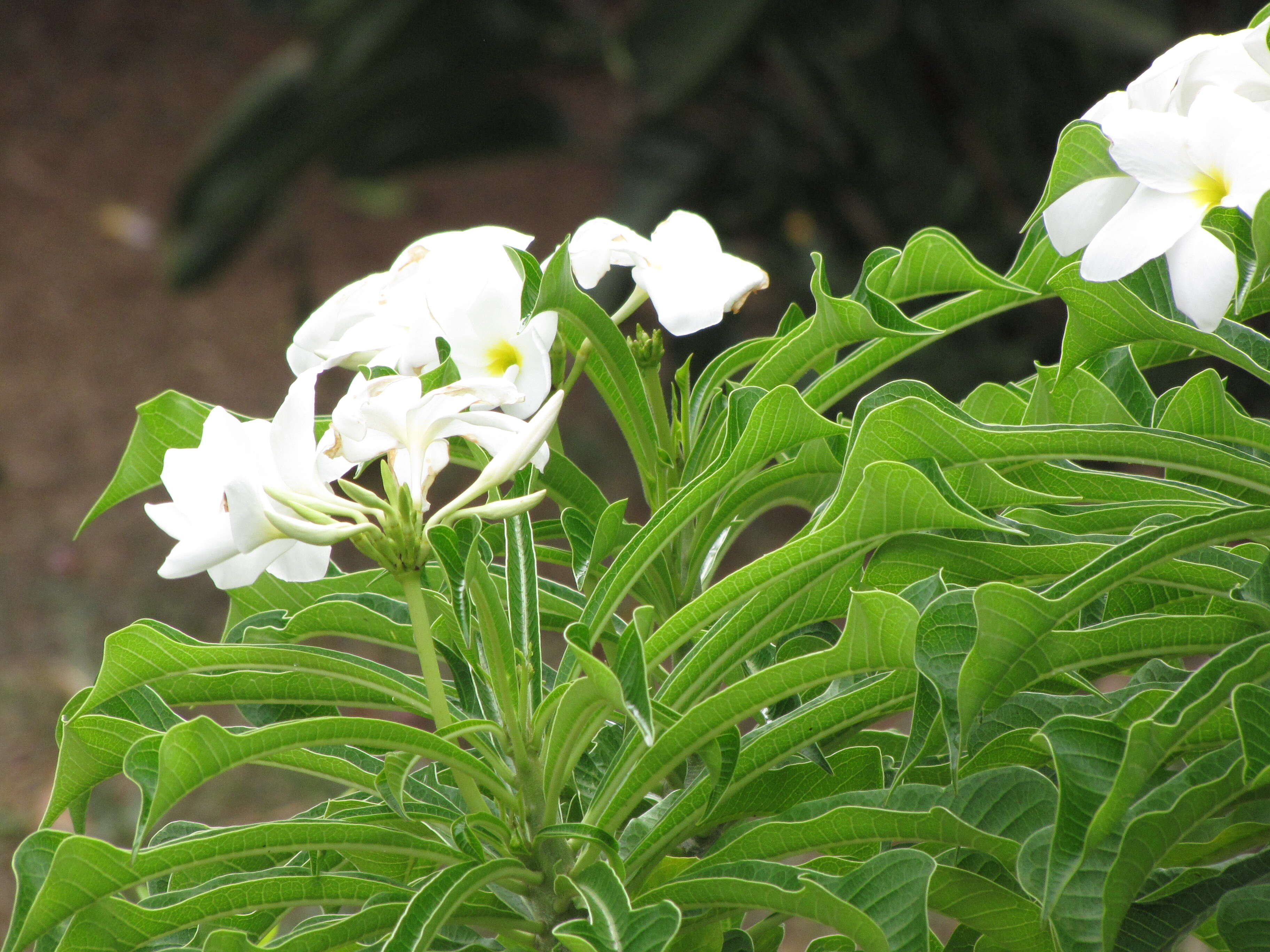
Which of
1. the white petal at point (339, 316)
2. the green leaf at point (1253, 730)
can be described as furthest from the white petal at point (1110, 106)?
the white petal at point (339, 316)

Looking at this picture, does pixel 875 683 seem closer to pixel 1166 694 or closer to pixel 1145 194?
pixel 1166 694

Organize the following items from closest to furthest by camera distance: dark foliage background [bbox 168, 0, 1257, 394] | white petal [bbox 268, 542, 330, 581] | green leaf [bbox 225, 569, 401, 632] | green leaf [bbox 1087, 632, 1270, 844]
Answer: green leaf [bbox 1087, 632, 1270, 844] < white petal [bbox 268, 542, 330, 581] < green leaf [bbox 225, 569, 401, 632] < dark foliage background [bbox 168, 0, 1257, 394]

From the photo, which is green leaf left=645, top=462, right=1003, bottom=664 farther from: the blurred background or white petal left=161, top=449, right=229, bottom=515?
the blurred background

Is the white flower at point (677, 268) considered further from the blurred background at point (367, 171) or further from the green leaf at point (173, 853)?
the blurred background at point (367, 171)

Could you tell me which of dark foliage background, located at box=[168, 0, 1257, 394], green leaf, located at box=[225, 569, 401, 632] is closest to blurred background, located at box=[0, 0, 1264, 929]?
dark foliage background, located at box=[168, 0, 1257, 394]

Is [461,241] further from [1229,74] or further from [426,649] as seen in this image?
[1229,74]

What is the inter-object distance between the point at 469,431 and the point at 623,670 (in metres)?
0.12

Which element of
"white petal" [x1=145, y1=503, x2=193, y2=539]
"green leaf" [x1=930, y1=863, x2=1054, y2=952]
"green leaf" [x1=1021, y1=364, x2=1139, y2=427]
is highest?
"white petal" [x1=145, y1=503, x2=193, y2=539]

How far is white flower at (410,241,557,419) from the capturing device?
500mm

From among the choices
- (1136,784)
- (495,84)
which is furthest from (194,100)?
(1136,784)

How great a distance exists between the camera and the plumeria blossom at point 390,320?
0.51 m

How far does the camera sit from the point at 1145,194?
0.42 meters

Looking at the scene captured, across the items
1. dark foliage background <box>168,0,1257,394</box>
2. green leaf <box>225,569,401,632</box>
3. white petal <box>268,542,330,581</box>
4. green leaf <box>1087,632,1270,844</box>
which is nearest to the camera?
green leaf <box>1087,632,1270,844</box>

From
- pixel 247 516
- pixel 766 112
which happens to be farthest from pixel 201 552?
pixel 766 112
